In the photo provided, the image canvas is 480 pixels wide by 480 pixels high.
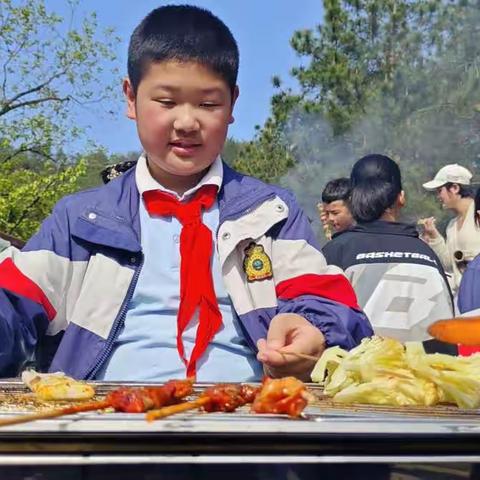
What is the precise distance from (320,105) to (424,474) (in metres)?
22.8

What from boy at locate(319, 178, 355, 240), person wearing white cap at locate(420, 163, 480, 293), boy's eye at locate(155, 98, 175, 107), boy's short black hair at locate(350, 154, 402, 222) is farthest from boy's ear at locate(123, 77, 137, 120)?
person wearing white cap at locate(420, 163, 480, 293)

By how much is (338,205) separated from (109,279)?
A: 3.85 metres

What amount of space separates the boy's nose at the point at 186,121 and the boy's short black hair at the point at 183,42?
0.49 feet

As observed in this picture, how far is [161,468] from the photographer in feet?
3.99

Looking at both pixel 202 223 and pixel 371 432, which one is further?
pixel 202 223

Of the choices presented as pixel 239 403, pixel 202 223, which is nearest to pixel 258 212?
pixel 202 223

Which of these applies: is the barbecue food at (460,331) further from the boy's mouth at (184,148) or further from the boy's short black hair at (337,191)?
the boy's short black hair at (337,191)

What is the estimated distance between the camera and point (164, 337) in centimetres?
227

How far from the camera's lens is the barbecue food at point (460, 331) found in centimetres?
182

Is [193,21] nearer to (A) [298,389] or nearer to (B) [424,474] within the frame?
(A) [298,389]

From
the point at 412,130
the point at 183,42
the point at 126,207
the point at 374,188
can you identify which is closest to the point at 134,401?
the point at 126,207

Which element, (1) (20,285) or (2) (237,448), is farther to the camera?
(1) (20,285)

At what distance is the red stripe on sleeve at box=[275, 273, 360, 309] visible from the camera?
2260 millimetres

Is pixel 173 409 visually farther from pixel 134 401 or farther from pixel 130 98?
pixel 130 98
